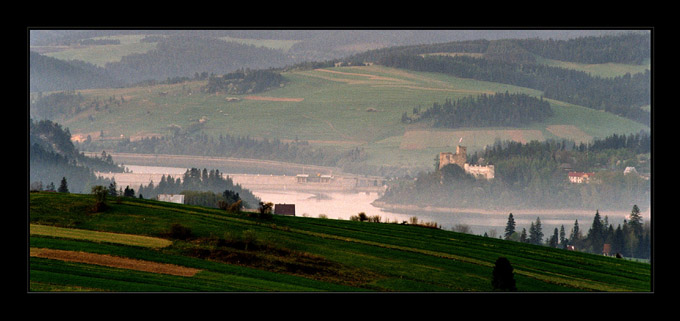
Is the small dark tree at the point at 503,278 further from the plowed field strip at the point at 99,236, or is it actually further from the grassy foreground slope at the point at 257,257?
the plowed field strip at the point at 99,236

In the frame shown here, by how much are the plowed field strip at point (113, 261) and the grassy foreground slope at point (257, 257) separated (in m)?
0.05

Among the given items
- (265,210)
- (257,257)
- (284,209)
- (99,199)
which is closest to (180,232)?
(257,257)

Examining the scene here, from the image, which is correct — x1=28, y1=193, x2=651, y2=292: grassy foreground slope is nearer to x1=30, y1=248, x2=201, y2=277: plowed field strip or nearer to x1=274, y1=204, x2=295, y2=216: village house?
x1=30, y1=248, x2=201, y2=277: plowed field strip

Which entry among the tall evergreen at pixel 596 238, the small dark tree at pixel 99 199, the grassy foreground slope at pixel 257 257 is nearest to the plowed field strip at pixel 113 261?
the grassy foreground slope at pixel 257 257

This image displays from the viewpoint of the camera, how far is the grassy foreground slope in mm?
36688

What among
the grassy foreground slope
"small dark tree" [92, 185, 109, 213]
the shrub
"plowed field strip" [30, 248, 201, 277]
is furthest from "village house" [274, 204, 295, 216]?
"plowed field strip" [30, 248, 201, 277]

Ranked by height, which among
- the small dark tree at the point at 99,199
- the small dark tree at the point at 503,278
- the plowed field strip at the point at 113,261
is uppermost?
the small dark tree at the point at 99,199

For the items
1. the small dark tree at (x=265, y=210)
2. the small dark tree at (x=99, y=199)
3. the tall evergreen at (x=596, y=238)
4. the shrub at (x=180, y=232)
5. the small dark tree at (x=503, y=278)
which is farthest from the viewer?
the tall evergreen at (x=596, y=238)

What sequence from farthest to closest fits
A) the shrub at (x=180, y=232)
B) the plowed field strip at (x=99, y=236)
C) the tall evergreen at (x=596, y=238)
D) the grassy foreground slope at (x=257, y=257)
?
the tall evergreen at (x=596, y=238), the shrub at (x=180, y=232), the plowed field strip at (x=99, y=236), the grassy foreground slope at (x=257, y=257)

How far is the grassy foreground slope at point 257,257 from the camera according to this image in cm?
3669

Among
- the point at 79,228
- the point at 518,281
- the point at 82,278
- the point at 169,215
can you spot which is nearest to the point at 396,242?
the point at 518,281

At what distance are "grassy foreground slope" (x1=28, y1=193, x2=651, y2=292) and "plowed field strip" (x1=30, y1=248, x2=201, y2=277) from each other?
0.05m

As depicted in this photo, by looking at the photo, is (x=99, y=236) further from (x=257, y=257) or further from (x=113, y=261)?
(x=257, y=257)
